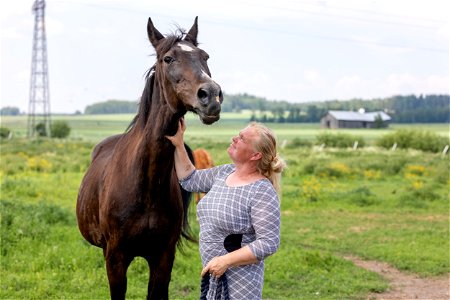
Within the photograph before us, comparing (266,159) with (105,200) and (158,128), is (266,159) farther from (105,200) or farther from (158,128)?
(105,200)

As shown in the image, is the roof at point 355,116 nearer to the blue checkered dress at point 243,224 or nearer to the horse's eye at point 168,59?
the horse's eye at point 168,59

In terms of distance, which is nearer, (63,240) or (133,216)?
(133,216)

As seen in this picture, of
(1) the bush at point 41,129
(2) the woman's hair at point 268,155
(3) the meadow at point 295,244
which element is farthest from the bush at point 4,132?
(2) the woman's hair at point 268,155

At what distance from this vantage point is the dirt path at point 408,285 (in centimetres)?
730

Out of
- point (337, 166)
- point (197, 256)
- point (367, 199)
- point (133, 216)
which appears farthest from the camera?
point (337, 166)

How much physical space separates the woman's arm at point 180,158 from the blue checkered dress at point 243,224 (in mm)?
460

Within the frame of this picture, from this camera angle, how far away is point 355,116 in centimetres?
6631

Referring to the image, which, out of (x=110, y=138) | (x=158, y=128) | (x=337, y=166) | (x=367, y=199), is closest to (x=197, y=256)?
(x=110, y=138)

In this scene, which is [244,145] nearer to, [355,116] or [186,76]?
[186,76]

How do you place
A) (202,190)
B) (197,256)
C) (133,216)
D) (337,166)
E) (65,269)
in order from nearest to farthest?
(202,190) < (133,216) < (65,269) < (197,256) < (337,166)

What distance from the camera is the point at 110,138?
6.18 m

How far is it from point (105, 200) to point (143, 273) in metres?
3.23

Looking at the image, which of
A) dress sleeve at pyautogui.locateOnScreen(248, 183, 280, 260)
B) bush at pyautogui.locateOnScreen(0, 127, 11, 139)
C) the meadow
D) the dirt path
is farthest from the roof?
dress sleeve at pyautogui.locateOnScreen(248, 183, 280, 260)

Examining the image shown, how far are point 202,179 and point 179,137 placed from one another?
1.15 feet
